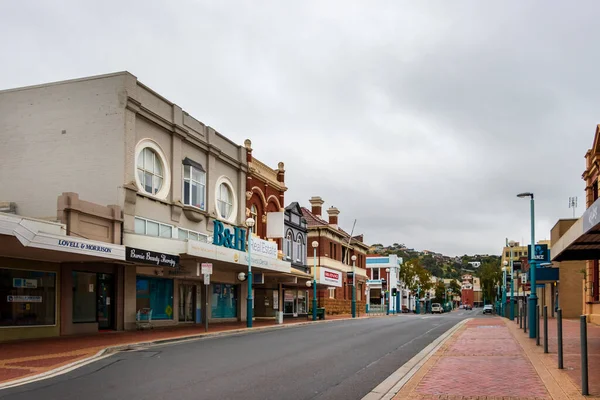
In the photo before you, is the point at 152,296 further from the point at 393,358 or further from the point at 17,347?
the point at 393,358

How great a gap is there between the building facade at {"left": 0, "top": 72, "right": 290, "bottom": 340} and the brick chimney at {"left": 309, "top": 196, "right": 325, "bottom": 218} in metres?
32.5

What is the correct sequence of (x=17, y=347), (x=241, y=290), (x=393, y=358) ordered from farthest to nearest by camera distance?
(x=241, y=290), (x=17, y=347), (x=393, y=358)

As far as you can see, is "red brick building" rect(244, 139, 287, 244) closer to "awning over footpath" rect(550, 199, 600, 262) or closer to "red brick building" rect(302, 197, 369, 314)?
"red brick building" rect(302, 197, 369, 314)

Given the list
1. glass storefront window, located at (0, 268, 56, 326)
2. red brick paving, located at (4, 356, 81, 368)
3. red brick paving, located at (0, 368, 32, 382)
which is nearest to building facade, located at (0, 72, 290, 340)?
glass storefront window, located at (0, 268, 56, 326)

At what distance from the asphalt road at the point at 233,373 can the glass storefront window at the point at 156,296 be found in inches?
347

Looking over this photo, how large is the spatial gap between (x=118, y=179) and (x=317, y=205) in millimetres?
39721

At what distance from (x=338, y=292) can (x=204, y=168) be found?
105 ft

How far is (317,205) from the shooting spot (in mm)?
65438

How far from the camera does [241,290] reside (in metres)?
40.0

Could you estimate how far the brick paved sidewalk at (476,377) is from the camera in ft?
33.4

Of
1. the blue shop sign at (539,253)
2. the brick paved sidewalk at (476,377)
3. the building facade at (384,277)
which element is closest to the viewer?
the brick paved sidewalk at (476,377)

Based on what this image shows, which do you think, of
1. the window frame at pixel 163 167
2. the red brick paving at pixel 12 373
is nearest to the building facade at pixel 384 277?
the window frame at pixel 163 167

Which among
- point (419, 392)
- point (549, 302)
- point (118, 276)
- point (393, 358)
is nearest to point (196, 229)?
point (118, 276)

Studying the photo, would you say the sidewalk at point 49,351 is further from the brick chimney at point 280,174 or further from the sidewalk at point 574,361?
the brick chimney at point 280,174
